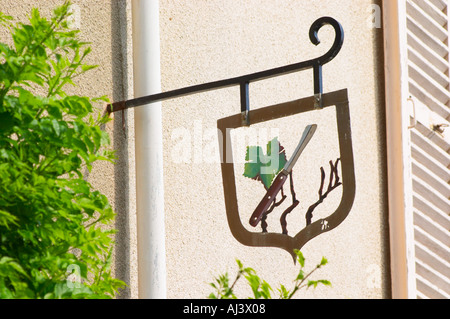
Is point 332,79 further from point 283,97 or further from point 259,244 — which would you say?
point 259,244

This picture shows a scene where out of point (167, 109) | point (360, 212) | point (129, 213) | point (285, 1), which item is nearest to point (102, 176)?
point (129, 213)

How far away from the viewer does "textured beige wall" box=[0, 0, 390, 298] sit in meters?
2.29

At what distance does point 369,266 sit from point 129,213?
55.3 inches


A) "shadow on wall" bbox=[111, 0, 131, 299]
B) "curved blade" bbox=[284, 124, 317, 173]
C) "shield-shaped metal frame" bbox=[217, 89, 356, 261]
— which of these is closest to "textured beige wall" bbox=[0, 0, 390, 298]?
"shadow on wall" bbox=[111, 0, 131, 299]

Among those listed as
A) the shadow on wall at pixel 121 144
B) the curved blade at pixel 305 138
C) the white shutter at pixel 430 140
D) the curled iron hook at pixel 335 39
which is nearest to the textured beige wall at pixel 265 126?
the shadow on wall at pixel 121 144

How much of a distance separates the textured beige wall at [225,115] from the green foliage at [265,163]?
305 mm

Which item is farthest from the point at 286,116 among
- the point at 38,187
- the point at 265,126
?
the point at 38,187

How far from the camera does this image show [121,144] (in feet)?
7.52

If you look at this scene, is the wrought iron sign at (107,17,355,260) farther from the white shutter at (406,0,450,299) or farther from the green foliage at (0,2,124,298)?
the white shutter at (406,0,450,299)

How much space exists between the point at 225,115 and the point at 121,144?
499 mm

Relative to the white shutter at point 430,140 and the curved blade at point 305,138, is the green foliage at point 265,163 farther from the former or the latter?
the white shutter at point 430,140

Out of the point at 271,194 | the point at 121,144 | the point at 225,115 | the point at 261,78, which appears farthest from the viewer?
the point at 225,115

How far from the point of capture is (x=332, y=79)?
3.06 meters

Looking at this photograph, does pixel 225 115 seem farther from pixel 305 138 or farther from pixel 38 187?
pixel 38 187
